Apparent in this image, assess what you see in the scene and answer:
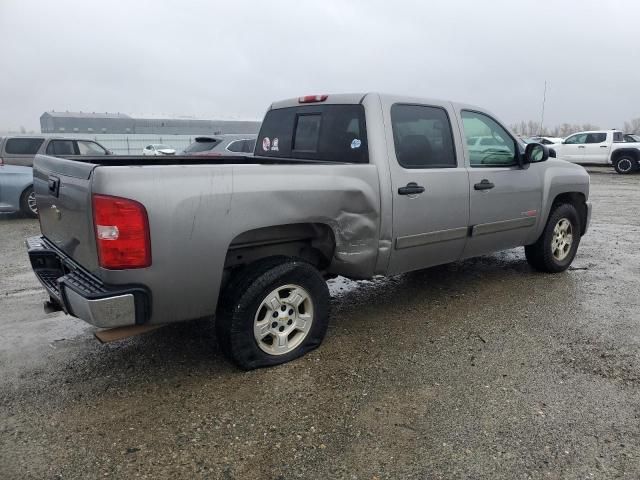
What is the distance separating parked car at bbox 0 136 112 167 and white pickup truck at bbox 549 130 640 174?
1793cm

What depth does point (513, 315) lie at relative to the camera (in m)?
4.53

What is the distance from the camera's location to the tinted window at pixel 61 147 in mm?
12016

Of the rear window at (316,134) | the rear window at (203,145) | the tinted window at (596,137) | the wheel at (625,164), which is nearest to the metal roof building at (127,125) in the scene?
the tinted window at (596,137)

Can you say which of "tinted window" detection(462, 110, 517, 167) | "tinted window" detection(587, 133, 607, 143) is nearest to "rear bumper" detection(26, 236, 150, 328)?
"tinted window" detection(462, 110, 517, 167)

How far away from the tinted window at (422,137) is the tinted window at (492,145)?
0.89ft

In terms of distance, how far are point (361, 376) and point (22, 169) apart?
367 inches

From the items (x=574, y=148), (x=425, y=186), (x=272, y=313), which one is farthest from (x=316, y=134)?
(x=574, y=148)

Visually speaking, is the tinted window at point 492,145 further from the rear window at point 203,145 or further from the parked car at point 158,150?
the rear window at point 203,145

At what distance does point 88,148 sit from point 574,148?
→ 64.2 feet

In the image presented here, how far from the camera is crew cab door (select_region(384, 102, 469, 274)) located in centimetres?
394

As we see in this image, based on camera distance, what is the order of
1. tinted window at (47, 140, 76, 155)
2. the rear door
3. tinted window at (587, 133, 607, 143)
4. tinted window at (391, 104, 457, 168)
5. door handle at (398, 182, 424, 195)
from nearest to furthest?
door handle at (398, 182, 424, 195)
tinted window at (391, 104, 457, 168)
tinted window at (47, 140, 76, 155)
the rear door
tinted window at (587, 133, 607, 143)


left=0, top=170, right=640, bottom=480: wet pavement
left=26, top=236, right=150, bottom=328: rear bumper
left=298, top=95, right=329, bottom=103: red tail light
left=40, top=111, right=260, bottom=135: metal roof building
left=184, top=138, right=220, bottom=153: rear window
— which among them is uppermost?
left=40, top=111, right=260, bottom=135: metal roof building

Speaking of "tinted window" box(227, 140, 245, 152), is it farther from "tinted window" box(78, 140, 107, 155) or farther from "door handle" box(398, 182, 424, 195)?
"door handle" box(398, 182, 424, 195)

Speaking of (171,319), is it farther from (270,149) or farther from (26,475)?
(270,149)
